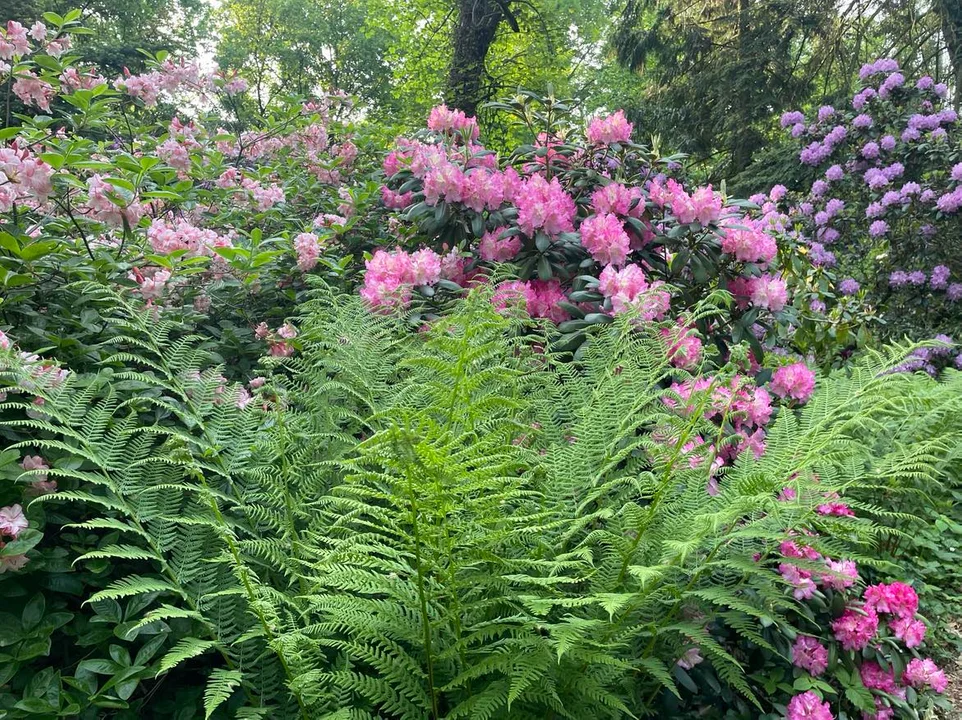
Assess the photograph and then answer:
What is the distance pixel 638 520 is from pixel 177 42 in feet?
61.3

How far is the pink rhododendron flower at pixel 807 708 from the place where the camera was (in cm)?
154

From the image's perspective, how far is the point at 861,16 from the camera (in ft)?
27.2

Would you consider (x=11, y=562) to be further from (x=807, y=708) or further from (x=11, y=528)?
(x=807, y=708)

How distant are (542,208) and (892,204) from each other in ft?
15.4

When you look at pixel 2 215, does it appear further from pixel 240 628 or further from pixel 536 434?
pixel 536 434

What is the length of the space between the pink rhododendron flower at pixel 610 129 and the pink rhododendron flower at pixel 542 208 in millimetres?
432

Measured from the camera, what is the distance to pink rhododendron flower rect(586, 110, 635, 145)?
8.57 ft

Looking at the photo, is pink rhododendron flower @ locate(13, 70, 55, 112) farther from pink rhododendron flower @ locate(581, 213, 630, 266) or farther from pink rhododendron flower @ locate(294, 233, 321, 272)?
pink rhododendron flower @ locate(581, 213, 630, 266)

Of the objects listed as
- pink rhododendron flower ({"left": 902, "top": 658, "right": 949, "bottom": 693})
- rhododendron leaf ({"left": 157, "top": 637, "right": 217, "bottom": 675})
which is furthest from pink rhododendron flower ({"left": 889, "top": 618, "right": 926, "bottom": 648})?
rhododendron leaf ({"left": 157, "top": 637, "right": 217, "bottom": 675})

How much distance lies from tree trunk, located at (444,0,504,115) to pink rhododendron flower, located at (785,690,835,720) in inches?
205

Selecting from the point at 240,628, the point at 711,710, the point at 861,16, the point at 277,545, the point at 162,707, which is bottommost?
the point at 711,710

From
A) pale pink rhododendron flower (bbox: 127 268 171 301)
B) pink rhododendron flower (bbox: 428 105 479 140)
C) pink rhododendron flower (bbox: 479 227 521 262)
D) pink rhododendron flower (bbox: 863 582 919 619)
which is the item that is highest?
pink rhododendron flower (bbox: 428 105 479 140)

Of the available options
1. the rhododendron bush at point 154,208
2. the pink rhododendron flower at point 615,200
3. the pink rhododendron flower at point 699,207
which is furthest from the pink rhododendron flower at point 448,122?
the pink rhododendron flower at point 699,207

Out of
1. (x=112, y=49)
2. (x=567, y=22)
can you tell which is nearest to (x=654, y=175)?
(x=567, y=22)
